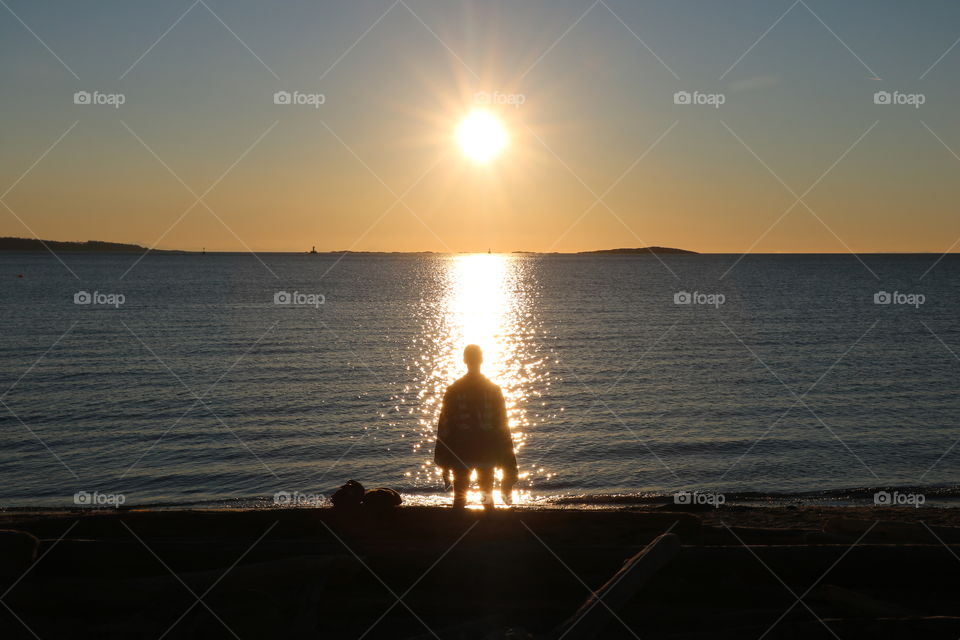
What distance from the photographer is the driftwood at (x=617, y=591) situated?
6.27 metres

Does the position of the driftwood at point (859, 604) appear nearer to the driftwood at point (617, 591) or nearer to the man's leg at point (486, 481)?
the driftwood at point (617, 591)

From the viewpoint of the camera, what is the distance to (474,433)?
404 inches

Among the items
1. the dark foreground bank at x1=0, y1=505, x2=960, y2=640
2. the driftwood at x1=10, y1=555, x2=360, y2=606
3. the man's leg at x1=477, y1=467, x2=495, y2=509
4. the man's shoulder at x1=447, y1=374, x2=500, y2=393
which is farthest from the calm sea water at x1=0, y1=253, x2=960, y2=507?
the driftwood at x1=10, y1=555, x2=360, y2=606

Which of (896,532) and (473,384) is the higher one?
(473,384)

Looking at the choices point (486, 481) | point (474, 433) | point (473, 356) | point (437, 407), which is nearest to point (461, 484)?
point (486, 481)

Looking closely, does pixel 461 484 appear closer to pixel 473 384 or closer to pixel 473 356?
pixel 473 384

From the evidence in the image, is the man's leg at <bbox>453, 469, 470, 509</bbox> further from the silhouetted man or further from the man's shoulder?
A: the man's shoulder

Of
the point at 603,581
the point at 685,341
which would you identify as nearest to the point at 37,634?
the point at 603,581

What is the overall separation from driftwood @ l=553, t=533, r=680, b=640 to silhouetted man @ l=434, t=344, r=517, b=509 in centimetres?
321

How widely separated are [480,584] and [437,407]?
75.4 feet

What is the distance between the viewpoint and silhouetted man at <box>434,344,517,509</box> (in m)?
10.2

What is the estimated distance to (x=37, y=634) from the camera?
258 inches

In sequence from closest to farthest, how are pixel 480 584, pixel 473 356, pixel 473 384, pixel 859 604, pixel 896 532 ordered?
pixel 859 604 < pixel 480 584 < pixel 896 532 < pixel 473 356 < pixel 473 384

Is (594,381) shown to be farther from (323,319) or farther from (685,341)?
(323,319)
